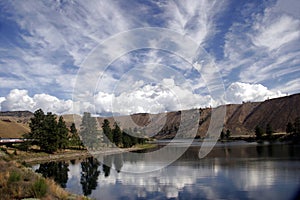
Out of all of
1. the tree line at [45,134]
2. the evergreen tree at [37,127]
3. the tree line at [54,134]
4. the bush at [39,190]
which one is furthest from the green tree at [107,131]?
the bush at [39,190]

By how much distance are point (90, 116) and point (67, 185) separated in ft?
202

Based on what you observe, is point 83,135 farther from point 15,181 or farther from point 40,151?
point 15,181

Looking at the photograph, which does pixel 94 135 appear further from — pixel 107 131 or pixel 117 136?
pixel 117 136

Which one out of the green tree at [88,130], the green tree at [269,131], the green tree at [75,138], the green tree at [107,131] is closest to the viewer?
the green tree at [75,138]

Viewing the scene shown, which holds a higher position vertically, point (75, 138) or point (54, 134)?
point (54, 134)

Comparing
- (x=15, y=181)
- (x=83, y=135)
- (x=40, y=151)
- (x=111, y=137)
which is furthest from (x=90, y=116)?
(x=15, y=181)

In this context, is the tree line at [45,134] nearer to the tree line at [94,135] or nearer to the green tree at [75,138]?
the green tree at [75,138]

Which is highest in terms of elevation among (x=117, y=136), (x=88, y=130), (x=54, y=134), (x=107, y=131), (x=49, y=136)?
(x=88, y=130)

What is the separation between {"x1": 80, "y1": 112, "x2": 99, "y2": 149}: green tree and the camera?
94.6 m

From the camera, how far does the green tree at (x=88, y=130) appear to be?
94562 millimetres

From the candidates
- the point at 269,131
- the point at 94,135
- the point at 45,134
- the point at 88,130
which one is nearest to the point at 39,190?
the point at 45,134

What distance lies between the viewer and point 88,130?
9481cm

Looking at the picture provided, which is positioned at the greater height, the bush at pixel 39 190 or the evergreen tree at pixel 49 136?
the evergreen tree at pixel 49 136

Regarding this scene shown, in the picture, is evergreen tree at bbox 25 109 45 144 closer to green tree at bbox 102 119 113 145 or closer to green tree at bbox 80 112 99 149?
green tree at bbox 80 112 99 149
